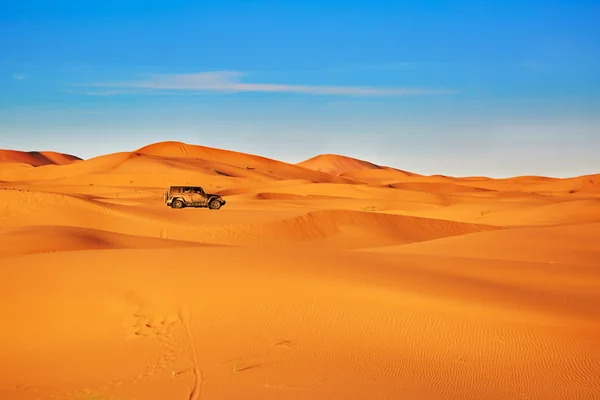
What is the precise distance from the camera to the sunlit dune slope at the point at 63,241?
1911cm

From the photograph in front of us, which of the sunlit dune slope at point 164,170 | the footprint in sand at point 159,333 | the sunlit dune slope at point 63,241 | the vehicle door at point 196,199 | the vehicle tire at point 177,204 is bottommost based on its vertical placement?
the footprint in sand at point 159,333

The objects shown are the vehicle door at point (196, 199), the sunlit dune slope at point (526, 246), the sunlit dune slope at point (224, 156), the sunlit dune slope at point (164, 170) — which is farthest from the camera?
the sunlit dune slope at point (224, 156)

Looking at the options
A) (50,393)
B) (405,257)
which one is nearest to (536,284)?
(405,257)

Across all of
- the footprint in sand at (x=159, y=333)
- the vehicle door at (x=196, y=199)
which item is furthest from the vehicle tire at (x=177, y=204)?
the footprint in sand at (x=159, y=333)

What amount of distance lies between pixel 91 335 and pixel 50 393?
2.22m

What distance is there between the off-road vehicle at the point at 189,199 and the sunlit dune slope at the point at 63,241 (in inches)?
501

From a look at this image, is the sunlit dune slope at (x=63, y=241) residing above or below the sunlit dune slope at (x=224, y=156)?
below

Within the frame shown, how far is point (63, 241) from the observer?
2005 centimetres

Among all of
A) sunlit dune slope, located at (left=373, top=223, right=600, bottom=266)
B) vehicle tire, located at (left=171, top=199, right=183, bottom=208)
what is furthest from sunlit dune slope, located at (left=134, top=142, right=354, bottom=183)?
sunlit dune slope, located at (left=373, top=223, right=600, bottom=266)

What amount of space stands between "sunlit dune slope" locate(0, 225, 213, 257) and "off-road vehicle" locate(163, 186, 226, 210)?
41.7 ft

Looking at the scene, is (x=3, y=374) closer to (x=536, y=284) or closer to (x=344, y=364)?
(x=344, y=364)

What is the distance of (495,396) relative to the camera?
7.61m

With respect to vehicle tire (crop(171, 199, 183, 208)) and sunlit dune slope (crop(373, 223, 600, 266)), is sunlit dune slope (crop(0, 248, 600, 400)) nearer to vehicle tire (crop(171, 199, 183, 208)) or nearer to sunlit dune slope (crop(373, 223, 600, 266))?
sunlit dune slope (crop(373, 223, 600, 266))

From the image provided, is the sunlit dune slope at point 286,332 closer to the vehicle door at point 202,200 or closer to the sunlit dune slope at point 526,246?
the sunlit dune slope at point 526,246
